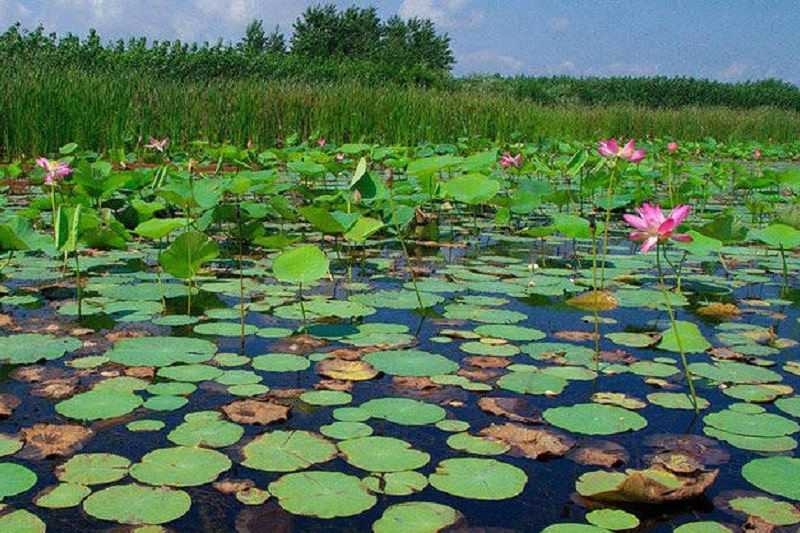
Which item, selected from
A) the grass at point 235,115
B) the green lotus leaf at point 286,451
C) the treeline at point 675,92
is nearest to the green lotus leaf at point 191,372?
the green lotus leaf at point 286,451

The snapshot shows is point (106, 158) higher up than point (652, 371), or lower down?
higher up

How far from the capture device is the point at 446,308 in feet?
8.35

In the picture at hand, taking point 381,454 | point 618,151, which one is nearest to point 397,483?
point 381,454

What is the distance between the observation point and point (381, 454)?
4.69 ft

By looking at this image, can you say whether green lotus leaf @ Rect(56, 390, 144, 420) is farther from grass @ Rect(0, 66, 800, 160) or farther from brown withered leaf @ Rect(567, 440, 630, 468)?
grass @ Rect(0, 66, 800, 160)

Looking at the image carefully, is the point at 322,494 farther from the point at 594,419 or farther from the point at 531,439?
the point at 594,419

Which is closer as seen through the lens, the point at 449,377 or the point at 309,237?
the point at 449,377

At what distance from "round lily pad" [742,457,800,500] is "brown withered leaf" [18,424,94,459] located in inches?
46.5

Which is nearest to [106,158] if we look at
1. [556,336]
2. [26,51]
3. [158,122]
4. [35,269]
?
[158,122]

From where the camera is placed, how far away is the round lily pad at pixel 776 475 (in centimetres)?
133

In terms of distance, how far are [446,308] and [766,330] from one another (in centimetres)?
96

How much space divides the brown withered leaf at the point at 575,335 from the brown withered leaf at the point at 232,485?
1.18 meters

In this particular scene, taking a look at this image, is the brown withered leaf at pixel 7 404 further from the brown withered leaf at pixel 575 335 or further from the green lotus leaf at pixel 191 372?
the brown withered leaf at pixel 575 335

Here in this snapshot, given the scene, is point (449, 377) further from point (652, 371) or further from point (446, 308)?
point (446, 308)
